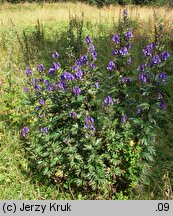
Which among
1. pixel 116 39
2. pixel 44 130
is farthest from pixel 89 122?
pixel 116 39

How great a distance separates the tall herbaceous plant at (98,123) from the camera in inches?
123

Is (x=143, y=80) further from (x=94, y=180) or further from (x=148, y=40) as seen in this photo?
(x=148, y=40)

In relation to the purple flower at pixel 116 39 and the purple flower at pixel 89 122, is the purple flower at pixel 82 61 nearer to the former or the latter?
the purple flower at pixel 116 39

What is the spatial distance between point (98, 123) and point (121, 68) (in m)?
0.71

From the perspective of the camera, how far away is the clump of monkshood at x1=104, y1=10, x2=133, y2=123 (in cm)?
329

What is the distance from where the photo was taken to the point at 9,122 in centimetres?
471

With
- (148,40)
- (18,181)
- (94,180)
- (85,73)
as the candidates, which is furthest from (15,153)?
(148,40)

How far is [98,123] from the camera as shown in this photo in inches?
131

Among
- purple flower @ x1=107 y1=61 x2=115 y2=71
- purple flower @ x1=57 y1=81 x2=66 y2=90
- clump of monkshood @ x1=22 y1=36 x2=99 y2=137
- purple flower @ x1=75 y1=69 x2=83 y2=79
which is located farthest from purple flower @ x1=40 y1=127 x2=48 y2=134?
purple flower @ x1=107 y1=61 x2=115 y2=71

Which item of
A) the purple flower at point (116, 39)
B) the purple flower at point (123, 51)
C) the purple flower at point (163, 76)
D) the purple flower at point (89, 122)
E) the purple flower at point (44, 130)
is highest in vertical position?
the purple flower at point (116, 39)

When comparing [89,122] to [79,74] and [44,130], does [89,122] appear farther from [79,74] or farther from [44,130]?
[44,130]

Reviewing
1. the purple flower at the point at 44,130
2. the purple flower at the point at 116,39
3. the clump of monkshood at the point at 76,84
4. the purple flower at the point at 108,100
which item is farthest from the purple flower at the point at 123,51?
the purple flower at the point at 44,130

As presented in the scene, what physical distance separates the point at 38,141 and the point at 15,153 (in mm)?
694

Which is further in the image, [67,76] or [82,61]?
[82,61]
